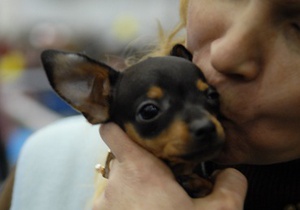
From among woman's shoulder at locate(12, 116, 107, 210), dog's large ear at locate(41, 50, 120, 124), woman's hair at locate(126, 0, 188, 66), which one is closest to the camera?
dog's large ear at locate(41, 50, 120, 124)

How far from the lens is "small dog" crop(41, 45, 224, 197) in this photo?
0.78m

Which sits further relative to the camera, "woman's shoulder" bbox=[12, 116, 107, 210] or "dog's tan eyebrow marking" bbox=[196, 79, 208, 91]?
"woman's shoulder" bbox=[12, 116, 107, 210]

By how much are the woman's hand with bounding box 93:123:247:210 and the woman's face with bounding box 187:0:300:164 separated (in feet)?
0.21

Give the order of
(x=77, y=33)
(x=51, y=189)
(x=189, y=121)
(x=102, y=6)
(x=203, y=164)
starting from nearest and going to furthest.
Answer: (x=189, y=121), (x=203, y=164), (x=51, y=189), (x=77, y=33), (x=102, y=6)

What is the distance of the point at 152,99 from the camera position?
2.67ft

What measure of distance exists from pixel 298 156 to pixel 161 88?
0.78 ft

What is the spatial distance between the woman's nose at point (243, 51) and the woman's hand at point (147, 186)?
0.16 metres

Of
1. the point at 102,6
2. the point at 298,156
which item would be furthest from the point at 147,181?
the point at 102,6

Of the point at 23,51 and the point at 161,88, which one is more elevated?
the point at 161,88

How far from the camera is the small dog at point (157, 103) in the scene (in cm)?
78

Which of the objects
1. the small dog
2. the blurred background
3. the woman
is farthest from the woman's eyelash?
the blurred background

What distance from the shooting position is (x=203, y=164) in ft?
2.92

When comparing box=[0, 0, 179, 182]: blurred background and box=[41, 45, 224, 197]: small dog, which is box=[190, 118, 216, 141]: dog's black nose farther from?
box=[0, 0, 179, 182]: blurred background

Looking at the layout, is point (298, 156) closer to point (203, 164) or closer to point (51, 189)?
point (203, 164)
